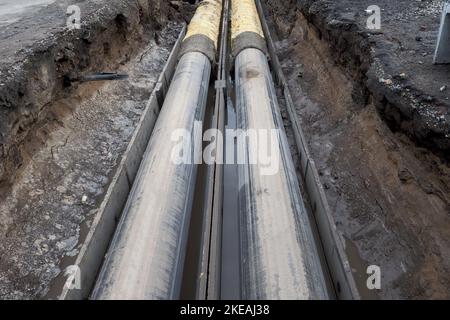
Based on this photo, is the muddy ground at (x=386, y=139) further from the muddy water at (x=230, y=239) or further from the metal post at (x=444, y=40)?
the muddy water at (x=230, y=239)

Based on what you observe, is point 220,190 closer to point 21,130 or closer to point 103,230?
point 103,230

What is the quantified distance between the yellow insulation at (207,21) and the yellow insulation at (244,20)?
0.57m

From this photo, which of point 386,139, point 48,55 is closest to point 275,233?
point 386,139

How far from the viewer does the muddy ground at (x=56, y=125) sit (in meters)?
5.10

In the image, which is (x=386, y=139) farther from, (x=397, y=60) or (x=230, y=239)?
(x=230, y=239)

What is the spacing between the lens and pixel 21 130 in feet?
19.1

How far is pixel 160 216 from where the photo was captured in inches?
189

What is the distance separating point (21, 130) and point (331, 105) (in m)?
5.65

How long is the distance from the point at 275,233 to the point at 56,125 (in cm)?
458

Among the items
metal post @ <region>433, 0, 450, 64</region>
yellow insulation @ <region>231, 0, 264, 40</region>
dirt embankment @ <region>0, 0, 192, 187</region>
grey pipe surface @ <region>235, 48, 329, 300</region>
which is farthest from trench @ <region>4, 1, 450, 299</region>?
yellow insulation @ <region>231, 0, 264, 40</region>

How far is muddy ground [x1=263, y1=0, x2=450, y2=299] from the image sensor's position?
14.8 ft

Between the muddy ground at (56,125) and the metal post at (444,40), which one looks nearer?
the muddy ground at (56,125)

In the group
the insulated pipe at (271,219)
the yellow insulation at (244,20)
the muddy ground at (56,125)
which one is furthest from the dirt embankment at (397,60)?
the muddy ground at (56,125)

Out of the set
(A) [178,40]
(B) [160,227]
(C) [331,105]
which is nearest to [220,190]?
(B) [160,227]
